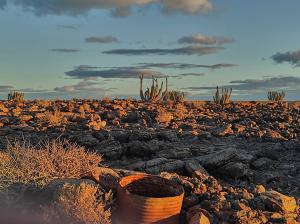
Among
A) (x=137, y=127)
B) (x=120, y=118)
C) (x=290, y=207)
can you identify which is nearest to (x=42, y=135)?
(x=137, y=127)

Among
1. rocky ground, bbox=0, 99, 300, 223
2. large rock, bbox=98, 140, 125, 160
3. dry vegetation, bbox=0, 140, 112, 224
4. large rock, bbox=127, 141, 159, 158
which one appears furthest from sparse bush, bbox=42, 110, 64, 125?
dry vegetation, bbox=0, 140, 112, 224

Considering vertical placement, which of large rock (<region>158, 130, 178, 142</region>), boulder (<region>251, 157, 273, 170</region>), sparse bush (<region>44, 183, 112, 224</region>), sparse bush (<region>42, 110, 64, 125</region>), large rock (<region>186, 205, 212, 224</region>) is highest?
sparse bush (<region>42, 110, 64, 125</region>)

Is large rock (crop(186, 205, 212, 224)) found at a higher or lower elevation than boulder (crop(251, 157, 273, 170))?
lower

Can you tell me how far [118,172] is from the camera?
8656mm

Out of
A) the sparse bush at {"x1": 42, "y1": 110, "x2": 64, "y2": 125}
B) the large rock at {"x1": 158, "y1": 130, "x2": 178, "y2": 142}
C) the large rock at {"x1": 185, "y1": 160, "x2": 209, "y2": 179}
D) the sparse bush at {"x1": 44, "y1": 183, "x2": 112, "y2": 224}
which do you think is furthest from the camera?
the sparse bush at {"x1": 42, "y1": 110, "x2": 64, "y2": 125}

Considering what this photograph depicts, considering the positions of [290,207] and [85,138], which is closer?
[290,207]

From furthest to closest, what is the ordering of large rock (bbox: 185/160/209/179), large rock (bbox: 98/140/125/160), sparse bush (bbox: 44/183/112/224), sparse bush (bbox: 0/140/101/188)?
large rock (bbox: 98/140/125/160)
large rock (bbox: 185/160/209/179)
sparse bush (bbox: 0/140/101/188)
sparse bush (bbox: 44/183/112/224)

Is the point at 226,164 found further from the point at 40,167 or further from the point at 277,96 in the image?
the point at 277,96

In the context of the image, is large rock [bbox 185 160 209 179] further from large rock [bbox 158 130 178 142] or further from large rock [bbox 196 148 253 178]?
large rock [bbox 158 130 178 142]

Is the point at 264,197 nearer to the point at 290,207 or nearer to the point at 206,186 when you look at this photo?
the point at 290,207

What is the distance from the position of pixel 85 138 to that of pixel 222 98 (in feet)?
65.8

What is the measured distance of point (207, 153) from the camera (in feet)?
37.7

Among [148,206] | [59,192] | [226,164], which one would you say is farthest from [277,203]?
[59,192]

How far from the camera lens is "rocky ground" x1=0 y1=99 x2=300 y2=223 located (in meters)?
7.54
